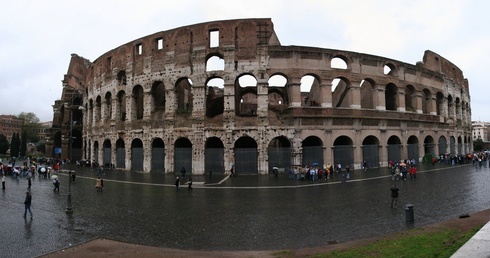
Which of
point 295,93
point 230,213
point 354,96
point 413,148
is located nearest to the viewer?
point 230,213

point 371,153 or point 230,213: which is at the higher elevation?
point 371,153

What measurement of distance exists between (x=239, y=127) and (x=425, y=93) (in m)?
22.6

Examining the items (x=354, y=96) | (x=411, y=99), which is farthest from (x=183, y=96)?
(x=411, y=99)

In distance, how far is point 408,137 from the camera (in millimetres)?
30312

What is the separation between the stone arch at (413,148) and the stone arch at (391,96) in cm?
386

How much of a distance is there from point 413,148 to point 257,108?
17.5m

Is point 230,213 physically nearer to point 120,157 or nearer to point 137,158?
point 137,158

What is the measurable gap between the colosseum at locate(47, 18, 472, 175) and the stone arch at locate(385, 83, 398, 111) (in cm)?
11

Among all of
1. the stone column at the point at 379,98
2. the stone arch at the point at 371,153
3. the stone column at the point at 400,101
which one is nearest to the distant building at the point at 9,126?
the stone arch at the point at 371,153

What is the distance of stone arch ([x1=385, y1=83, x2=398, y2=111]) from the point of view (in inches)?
1171

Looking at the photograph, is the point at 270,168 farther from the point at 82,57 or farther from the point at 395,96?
the point at 82,57

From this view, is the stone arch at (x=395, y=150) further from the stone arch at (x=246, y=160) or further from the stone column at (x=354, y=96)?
the stone arch at (x=246, y=160)

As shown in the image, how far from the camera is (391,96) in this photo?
3170 centimetres

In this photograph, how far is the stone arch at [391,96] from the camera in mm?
29734
